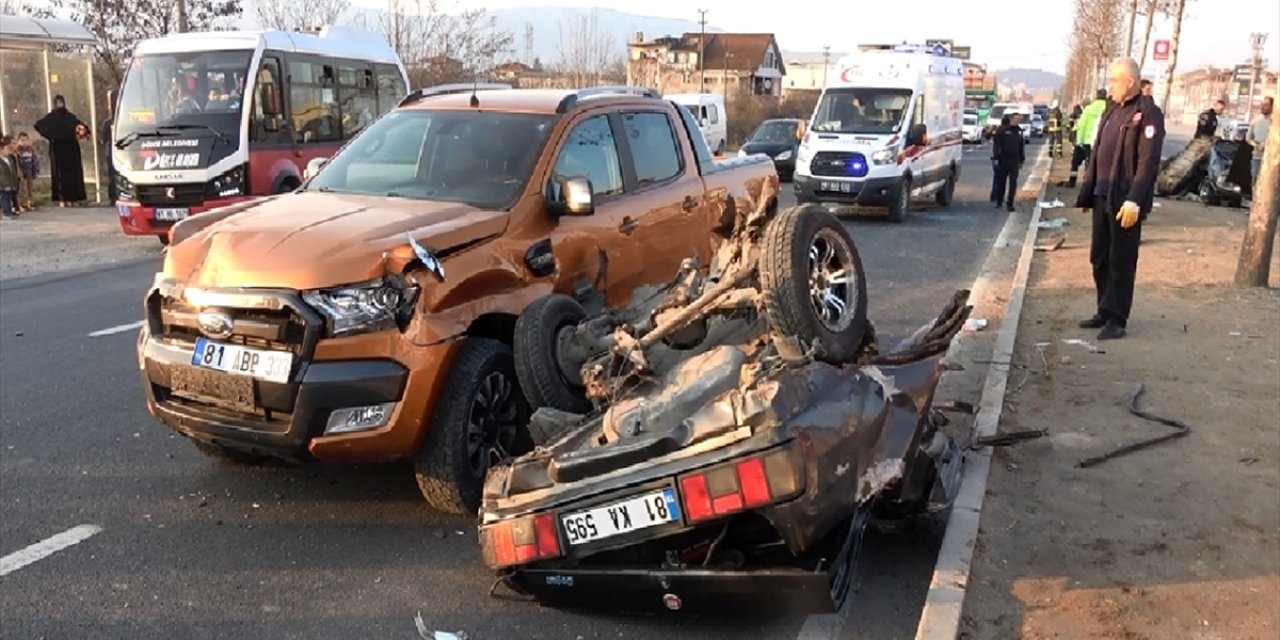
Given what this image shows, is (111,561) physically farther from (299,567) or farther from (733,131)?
(733,131)

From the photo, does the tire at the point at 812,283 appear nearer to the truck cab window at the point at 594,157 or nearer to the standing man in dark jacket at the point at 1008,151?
the truck cab window at the point at 594,157

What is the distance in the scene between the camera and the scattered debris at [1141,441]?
5.36 metres

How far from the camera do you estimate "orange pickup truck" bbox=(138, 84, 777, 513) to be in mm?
4258

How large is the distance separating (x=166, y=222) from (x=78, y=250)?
4.91 ft

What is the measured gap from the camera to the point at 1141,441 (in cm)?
564

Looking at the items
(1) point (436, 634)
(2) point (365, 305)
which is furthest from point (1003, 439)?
(2) point (365, 305)

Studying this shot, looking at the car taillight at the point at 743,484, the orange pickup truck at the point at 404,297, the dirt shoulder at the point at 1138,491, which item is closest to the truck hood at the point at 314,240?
the orange pickup truck at the point at 404,297

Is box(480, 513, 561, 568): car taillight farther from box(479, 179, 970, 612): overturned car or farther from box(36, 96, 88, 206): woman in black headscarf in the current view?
box(36, 96, 88, 206): woman in black headscarf

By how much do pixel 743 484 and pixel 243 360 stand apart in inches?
87.6

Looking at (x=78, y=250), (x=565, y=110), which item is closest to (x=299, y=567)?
(x=565, y=110)

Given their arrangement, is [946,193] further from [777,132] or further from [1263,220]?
[1263,220]

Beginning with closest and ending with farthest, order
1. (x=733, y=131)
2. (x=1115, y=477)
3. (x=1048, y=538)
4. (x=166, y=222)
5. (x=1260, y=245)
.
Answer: (x=1048, y=538) → (x=1115, y=477) → (x=1260, y=245) → (x=166, y=222) → (x=733, y=131)

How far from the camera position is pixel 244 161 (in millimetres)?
13211

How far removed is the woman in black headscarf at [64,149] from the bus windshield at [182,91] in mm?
4716
